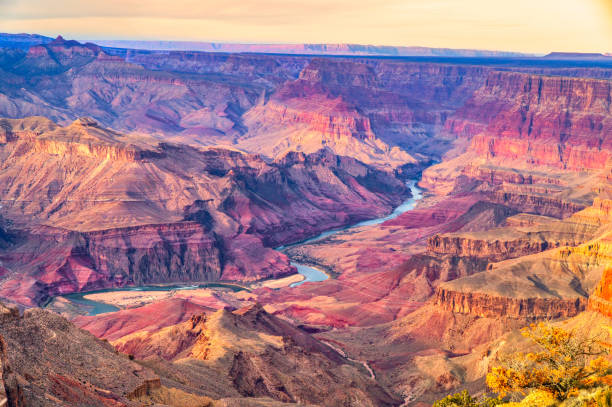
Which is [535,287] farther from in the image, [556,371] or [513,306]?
[556,371]

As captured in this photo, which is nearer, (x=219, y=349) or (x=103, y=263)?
(x=219, y=349)

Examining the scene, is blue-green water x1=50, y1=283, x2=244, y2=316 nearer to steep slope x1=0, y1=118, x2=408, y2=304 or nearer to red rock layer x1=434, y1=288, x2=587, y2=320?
steep slope x1=0, y1=118, x2=408, y2=304

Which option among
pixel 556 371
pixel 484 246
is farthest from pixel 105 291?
pixel 556 371

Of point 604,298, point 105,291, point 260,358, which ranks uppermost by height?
point 604,298

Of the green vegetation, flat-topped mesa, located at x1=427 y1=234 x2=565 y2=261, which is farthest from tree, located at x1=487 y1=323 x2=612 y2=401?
flat-topped mesa, located at x1=427 y1=234 x2=565 y2=261

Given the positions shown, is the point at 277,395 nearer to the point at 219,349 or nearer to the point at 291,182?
the point at 219,349

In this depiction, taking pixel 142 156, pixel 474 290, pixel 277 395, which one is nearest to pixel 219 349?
pixel 277 395

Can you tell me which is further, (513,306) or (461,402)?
(513,306)

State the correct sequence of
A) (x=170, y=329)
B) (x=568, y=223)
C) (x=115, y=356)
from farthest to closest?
(x=568, y=223), (x=170, y=329), (x=115, y=356)

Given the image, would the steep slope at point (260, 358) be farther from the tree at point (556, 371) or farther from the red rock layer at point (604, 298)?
the tree at point (556, 371)

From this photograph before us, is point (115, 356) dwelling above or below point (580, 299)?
above
